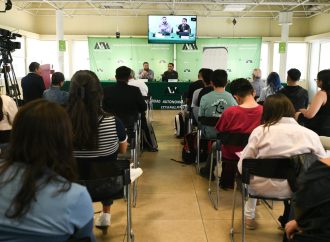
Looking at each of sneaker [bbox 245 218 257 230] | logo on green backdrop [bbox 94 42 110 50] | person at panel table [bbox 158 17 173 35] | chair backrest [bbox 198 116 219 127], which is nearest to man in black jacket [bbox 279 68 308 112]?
chair backrest [bbox 198 116 219 127]

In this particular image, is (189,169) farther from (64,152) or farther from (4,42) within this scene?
(4,42)

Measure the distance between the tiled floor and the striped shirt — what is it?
2.45 feet

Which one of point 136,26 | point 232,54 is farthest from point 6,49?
point 232,54

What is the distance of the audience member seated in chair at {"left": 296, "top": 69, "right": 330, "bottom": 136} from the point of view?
361cm

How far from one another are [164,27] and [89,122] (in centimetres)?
981

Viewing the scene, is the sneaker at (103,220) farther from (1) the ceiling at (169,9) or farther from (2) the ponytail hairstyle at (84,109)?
(1) the ceiling at (169,9)

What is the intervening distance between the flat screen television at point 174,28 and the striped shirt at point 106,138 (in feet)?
31.1

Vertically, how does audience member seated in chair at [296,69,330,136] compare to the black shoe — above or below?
above

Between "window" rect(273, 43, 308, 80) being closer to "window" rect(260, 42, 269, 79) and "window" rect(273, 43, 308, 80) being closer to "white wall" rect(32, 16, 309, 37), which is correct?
"window" rect(260, 42, 269, 79)

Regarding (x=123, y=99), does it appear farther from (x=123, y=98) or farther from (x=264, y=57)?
(x=264, y=57)

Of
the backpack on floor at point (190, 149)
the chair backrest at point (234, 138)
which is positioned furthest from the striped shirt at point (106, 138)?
the backpack on floor at point (190, 149)

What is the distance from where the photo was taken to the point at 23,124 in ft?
4.11

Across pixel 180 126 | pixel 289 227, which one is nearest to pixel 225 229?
pixel 289 227

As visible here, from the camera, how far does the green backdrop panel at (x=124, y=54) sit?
43.8 ft
